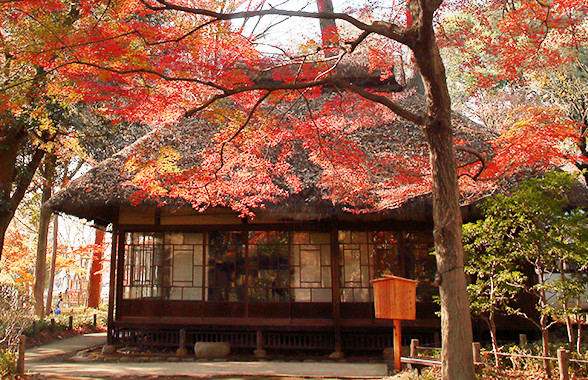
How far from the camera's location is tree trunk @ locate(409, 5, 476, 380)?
4422 millimetres

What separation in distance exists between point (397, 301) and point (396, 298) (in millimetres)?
46

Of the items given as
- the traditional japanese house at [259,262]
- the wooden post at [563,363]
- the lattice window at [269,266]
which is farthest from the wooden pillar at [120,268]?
the wooden post at [563,363]

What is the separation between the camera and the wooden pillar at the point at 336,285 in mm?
9562

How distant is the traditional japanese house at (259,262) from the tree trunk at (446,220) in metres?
4.48

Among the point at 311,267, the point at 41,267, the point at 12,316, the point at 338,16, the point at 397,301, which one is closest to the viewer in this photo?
the point at 338,16

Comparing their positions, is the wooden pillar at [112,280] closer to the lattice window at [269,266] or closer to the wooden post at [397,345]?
the lattice window at [269,266]

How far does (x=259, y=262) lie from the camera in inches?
399

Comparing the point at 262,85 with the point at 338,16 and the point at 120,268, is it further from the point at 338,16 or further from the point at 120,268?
the point at 120,268

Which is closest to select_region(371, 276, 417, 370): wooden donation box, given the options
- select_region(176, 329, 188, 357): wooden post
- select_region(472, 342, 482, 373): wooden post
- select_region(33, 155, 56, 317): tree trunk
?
select_region(472, 342, 482, 373): wooden post

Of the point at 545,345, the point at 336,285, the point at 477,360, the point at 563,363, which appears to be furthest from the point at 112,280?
the point at 563,363

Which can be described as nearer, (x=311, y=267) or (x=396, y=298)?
(x=396, y=298)

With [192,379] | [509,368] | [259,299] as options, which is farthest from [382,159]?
[192,379]

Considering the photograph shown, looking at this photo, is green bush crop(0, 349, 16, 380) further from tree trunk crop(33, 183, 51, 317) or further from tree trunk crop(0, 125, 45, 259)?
tree trunk crop(33, 183, 51, 317)

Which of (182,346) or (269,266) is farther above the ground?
(269,266)
